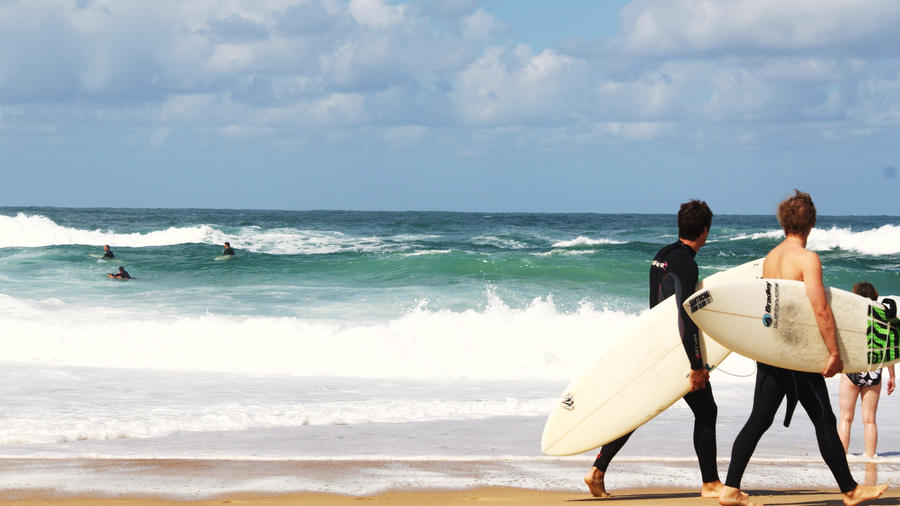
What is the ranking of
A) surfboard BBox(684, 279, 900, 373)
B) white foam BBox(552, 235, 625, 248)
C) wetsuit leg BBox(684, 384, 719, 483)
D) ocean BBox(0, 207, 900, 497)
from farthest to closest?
white foam BBox(552, 235, 625, 248), ocean BBox(0, 207, 900, 497), wetsuit leg BBox(684, 384, 719, 483), surfboard BBox(684, 279, 900, 373)

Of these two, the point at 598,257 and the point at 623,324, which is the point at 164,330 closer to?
the point at 623,324

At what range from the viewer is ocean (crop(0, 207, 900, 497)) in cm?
475

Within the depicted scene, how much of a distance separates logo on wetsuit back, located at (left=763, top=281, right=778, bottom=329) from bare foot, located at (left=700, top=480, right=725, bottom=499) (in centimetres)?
79

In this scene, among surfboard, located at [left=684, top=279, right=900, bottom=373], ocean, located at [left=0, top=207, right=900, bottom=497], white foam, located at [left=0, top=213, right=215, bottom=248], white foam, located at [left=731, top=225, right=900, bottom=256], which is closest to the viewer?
surfboard, located at [left=684, top=279, right=900, bottom=373]

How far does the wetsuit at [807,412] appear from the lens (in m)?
3.34

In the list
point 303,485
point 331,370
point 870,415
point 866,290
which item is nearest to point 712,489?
point 866,290

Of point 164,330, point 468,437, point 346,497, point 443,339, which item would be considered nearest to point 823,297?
point 346,497

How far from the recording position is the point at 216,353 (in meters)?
9.72

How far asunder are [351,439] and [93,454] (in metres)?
1.52

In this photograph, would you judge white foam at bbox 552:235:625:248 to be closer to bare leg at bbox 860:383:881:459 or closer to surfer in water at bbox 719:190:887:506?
bare leg at bbox 860:383:881:459

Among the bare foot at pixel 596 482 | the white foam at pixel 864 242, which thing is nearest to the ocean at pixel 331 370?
the bare foot at pixel 596 482

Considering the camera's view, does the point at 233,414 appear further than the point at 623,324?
No

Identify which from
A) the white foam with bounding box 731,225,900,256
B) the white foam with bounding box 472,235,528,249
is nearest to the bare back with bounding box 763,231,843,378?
the white foam with bounding box 472,235,528,249

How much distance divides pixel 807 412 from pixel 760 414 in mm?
176
